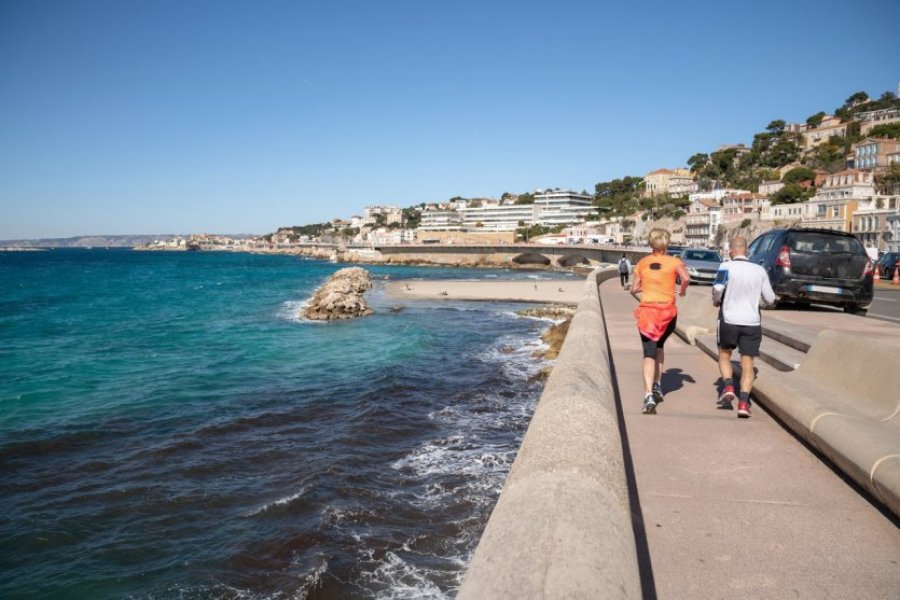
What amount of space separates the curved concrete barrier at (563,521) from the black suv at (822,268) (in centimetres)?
850

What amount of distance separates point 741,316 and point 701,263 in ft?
56.3

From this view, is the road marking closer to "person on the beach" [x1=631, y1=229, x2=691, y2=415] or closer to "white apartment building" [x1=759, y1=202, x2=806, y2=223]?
"person on the beach" [x1=631, y1=229, x2=691, y2=415]

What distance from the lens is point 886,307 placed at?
1364cm

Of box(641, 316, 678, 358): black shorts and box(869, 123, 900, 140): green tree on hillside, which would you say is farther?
box(869, 123, 900, 140): green tree on hillside

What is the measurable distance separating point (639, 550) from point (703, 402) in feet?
10.9

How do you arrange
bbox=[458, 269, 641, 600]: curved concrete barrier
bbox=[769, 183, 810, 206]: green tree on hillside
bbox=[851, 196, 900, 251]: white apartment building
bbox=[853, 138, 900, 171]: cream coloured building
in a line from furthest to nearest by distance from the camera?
bbox=[769, 183, 810, 206]: green tree on hillside → bbox=[853, 138, 900, 171]: cream coloured building → bbox=[851, 196, 900, 251]: white apartment building → bbox=[458, 269, 641, 600]: curved concrete barrier

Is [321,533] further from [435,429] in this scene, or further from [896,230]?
[896,230]

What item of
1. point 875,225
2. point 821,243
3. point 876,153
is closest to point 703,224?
point 876,153

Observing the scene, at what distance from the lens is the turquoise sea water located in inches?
246

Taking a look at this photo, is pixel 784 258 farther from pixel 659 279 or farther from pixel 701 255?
pixel 701 255

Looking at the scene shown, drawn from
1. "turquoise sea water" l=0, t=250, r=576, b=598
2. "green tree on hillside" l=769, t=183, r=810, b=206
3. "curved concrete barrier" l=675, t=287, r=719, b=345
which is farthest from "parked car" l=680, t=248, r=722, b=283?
"green tree on hillside" l=769, t=183, r=810, b=206

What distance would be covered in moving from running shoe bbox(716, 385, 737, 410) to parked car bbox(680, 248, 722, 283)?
14.7 metres

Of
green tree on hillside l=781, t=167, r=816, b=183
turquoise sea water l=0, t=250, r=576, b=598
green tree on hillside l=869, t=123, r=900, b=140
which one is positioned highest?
green tree on hillside l=869, t=123, r=900, b=140

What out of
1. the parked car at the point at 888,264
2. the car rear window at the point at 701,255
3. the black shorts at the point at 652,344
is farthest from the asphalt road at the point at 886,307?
the parked car at the point at 888,264
